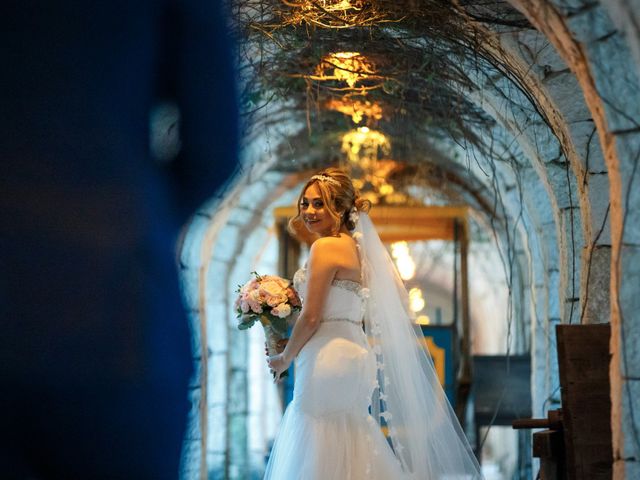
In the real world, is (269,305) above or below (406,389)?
above

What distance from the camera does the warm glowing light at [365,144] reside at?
33.3ft

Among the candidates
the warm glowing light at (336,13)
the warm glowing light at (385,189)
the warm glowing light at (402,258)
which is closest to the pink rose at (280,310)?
the warm glowing light at (336,13)

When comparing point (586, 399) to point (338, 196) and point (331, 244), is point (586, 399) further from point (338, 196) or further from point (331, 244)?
point (338, 196)

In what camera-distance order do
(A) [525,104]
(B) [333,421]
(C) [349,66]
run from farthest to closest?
1. (C) [349,66]
2. (A) [525,104]
3. (B) [333,421]

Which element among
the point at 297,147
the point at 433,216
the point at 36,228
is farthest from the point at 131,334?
the point at 433,216

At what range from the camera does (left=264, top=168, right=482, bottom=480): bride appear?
18.2ft

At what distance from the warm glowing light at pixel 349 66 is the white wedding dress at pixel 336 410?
1.93 metres

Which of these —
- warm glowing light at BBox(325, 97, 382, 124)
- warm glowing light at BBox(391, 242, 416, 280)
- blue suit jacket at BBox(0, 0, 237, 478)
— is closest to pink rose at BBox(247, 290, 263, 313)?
warm glowing light at BBox(325, 97, 382, 124)

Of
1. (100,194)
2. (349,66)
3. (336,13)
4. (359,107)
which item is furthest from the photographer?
(359,107)

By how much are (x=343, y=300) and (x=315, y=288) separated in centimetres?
18

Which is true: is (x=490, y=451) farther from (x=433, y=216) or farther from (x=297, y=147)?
(x=297, y=147)

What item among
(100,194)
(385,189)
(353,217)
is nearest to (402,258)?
(385,189)

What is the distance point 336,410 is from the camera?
5.62 m

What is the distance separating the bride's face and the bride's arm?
0.16 m
